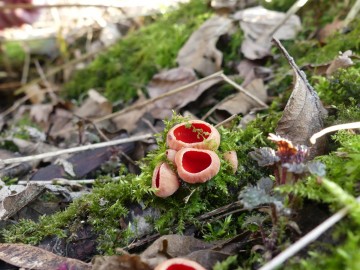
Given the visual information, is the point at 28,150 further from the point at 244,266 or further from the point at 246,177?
the point at 244,266

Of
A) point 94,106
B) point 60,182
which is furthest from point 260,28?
point 60,182

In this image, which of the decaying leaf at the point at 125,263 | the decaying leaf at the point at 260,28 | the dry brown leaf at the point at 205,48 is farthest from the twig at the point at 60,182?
the decaying leaf at the point at 260,28

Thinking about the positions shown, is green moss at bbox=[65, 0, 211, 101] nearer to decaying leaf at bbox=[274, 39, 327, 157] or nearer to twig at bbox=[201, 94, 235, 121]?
twig at bbox=[201, 94, 235, 121]

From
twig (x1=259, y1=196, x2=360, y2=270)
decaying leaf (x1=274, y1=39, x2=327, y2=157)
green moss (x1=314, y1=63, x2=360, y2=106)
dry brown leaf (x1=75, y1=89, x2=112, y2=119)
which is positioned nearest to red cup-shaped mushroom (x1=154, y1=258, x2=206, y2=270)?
twig (x1=259, y1=196, x2=360, y2=270)

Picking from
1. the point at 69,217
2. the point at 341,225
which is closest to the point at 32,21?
the point at 69,217

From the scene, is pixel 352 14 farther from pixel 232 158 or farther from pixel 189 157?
pixel 189 157

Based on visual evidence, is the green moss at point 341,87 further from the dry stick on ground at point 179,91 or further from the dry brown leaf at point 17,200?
the dry brown leaf at point 17,200
